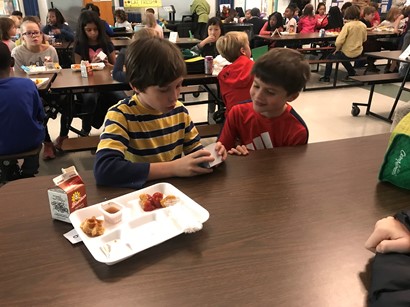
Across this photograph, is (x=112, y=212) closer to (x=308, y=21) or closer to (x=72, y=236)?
(x=72, y=236)

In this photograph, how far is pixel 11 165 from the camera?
2.28 metres

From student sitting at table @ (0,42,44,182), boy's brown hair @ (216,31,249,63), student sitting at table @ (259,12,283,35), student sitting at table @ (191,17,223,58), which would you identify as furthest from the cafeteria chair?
student sitting at table @ (259,12,283,35)

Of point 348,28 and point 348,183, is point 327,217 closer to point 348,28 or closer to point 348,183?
point 348,183

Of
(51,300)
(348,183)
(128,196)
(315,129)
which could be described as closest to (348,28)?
(315,129)

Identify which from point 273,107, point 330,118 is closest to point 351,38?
point 330,118

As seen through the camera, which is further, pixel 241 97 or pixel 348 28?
pixel 348 28

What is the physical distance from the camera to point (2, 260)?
0.76m

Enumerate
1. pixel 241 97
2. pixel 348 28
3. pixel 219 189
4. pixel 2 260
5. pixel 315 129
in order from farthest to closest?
1. pixel 348 28
2. pixel 315 129
3. pixel 241 97
4. pixel 219 189
5. pixel 2 260

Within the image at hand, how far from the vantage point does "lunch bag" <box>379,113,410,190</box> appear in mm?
1041

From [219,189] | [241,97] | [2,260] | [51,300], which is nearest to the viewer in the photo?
[51,300]

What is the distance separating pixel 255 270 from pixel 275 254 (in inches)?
2.9

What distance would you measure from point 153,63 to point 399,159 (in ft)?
2.61

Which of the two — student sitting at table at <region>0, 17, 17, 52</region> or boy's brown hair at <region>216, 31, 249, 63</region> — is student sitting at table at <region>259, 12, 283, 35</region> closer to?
boy's brown hair at <region>216, 31, 249, 63</region>

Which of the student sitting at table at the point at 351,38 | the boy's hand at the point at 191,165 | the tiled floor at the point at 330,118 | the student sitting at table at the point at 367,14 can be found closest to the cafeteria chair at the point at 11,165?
the tiled floor at the point at 330,118
